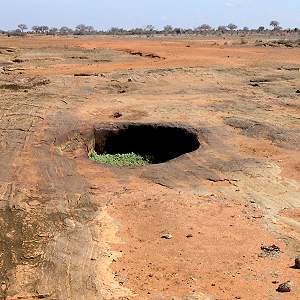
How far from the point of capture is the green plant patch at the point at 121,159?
11734 mm

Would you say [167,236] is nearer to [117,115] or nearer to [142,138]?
[142,138]

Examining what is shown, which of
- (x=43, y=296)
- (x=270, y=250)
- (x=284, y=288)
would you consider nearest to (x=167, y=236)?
(x=270, y=250)

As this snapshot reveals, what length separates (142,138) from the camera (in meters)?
13.5

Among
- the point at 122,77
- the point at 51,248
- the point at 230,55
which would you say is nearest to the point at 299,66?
the point at 230,55

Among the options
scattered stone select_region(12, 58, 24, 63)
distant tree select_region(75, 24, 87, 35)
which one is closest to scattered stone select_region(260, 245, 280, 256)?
scattered stone select_region(12, 58, 24, 63)

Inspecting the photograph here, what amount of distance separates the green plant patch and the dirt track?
447 millimetres

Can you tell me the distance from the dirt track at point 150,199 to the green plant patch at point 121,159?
45cm

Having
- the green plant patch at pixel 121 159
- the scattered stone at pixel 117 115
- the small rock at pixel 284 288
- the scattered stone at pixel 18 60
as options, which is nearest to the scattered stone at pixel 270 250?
the small rock at pixel 284 288

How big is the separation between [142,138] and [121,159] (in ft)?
5.38


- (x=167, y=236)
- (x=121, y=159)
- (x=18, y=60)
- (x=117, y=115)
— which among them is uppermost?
(x=18, y=60)

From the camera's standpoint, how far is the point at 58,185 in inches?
376

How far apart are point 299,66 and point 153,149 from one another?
1457 centimetres

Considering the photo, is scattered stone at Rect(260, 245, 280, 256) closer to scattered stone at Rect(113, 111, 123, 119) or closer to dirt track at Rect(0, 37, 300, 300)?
dirt track at Rect(0, 37, 300, 300)

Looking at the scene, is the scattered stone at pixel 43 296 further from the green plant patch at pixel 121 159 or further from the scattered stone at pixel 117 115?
the scattered stone at pixel 117 115
